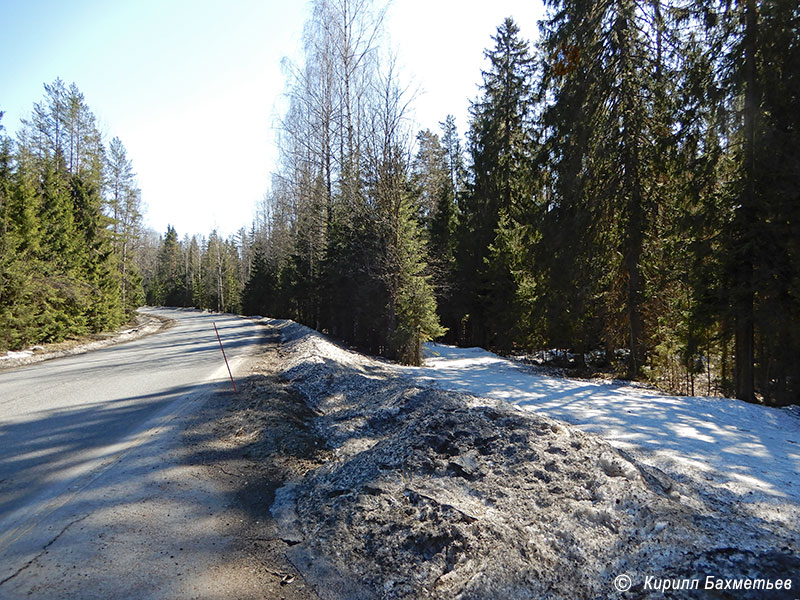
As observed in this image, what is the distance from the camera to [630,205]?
1306 cm

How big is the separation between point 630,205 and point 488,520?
12.2m

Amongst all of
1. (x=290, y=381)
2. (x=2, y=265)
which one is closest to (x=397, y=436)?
(x=290, y=381)

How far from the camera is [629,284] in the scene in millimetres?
13430

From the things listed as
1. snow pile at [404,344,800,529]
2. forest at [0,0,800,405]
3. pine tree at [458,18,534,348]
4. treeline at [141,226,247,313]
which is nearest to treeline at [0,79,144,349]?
forest at [0,0,800,405]

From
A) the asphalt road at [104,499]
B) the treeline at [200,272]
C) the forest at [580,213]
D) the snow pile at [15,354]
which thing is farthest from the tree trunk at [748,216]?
the treeline at [200,272]

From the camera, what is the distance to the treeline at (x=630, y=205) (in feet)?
32.7

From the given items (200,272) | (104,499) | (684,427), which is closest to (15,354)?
(104,499)

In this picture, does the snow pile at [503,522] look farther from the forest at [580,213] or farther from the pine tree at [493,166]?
the pine tree at [493,166]

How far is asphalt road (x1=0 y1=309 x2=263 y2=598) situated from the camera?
3.04m

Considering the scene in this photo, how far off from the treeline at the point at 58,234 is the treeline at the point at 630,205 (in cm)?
1135

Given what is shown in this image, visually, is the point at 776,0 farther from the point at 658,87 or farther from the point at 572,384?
the point at 572,384

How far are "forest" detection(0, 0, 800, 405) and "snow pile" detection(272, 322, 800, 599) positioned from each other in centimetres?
800

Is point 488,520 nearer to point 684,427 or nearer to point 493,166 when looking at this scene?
point 684,427

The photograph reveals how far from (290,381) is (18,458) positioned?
5404 mm
